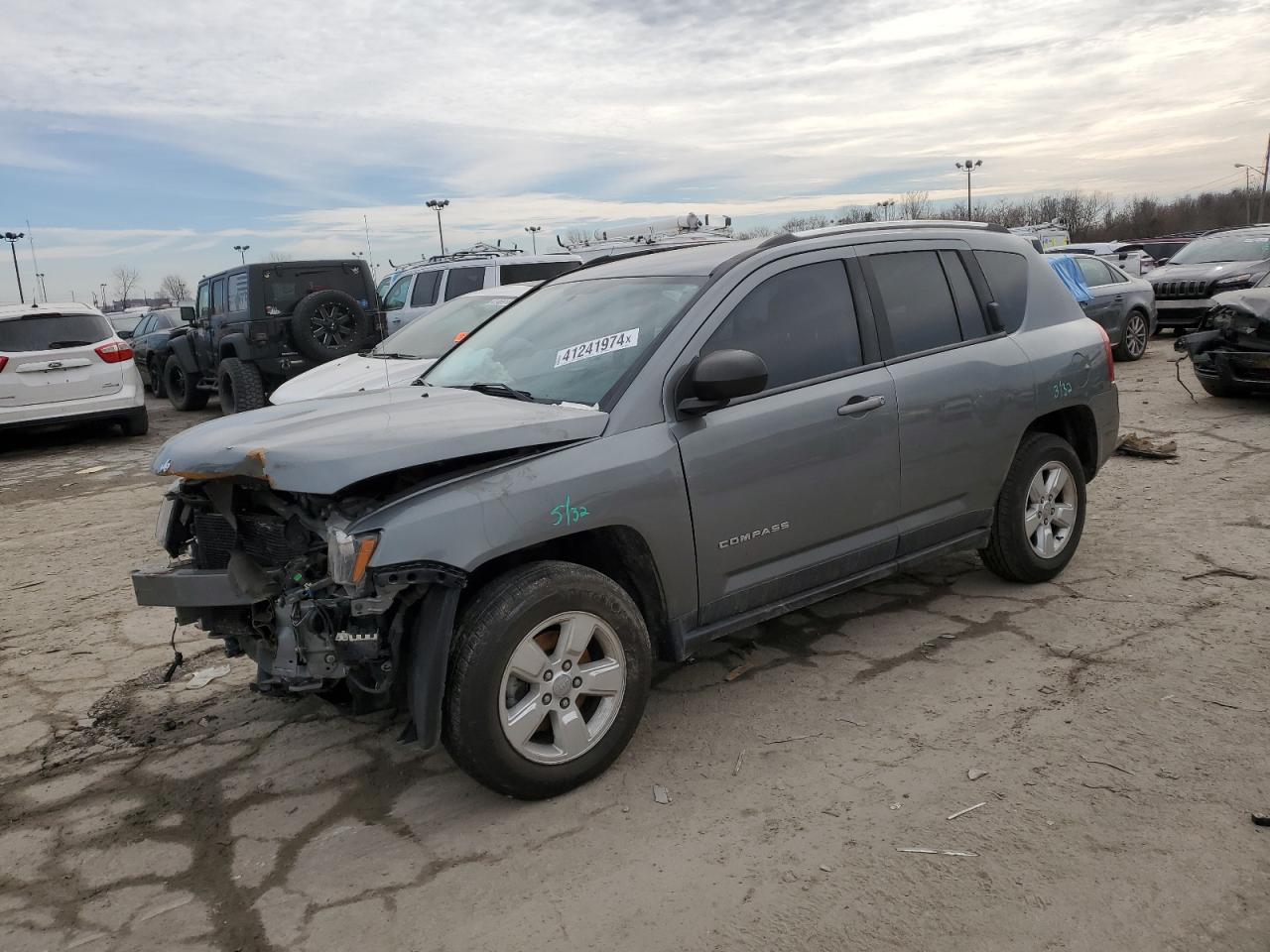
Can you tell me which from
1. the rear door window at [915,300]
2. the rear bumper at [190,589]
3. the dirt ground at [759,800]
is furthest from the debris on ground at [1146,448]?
the rear bumper at [190,589]

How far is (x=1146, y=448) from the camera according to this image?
7.82 meters

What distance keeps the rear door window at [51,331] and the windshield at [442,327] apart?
204 inches

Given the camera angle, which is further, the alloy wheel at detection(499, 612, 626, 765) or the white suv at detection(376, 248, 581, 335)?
the white suv at detection(376, 248, 581, 335)

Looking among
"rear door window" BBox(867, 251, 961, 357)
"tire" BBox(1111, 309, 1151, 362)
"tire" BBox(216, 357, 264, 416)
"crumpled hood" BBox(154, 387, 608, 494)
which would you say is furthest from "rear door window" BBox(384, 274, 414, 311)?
"crumpled hood" BBox(154, 387, 608, 494)

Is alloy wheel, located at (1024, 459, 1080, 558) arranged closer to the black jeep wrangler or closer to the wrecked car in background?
the wrecked car in background

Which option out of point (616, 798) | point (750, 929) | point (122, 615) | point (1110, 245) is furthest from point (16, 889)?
point (1110, 245)

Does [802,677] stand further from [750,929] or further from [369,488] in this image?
[369,488]

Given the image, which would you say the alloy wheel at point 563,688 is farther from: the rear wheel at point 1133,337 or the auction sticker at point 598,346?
the rear wheel at point 1133,337

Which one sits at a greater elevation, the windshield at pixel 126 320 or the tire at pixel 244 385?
the windshield at pixel 126 320

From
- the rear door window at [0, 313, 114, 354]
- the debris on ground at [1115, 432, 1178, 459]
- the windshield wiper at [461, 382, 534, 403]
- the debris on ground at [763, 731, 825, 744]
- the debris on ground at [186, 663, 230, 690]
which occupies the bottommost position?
the debris on ground at [763, 731, 825, 744]

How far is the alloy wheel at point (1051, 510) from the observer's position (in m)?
4.89

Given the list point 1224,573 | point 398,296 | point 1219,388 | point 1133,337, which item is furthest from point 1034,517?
point 398,296

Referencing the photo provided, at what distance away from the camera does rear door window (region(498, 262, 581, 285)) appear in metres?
13.1

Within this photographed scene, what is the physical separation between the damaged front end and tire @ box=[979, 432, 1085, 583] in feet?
9.61
